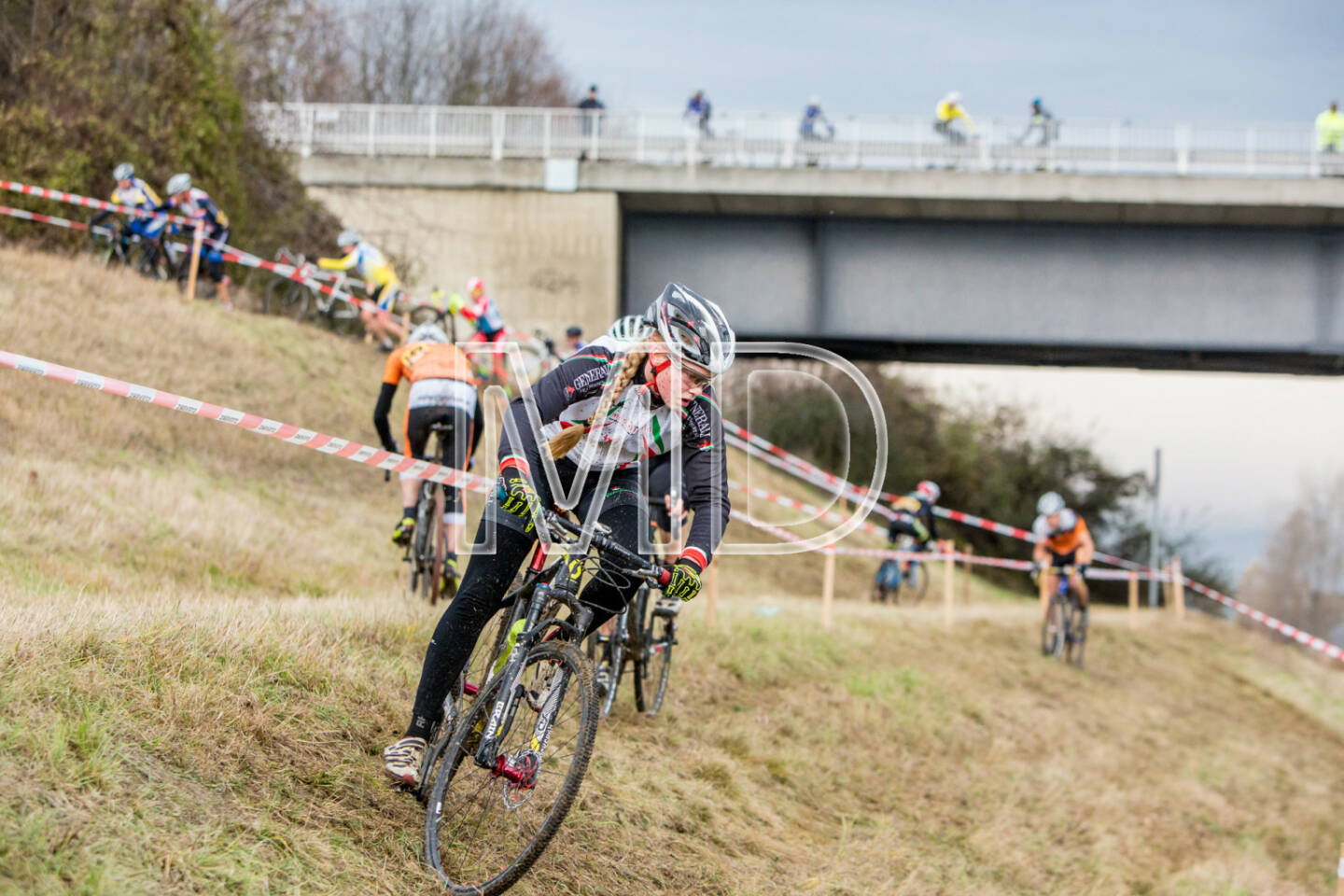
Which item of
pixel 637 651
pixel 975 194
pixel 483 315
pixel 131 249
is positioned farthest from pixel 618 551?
pixel 975 194

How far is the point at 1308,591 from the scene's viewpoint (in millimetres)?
61125

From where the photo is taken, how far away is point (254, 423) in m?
7.05

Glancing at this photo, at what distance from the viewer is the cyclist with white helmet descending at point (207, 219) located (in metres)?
19.0

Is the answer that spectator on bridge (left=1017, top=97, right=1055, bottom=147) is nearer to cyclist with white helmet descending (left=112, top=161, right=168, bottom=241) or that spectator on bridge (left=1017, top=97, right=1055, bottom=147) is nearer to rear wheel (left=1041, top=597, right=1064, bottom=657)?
rear wheel (left=1041, top=597, right=1064, bottom=657)

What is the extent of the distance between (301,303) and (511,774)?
19.0 meters

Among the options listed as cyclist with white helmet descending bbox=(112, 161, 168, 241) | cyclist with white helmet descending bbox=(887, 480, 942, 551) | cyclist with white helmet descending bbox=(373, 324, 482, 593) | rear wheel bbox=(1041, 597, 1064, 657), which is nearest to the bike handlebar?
cyclist with white helmet descending bbox=(373, 324, 482, 593)

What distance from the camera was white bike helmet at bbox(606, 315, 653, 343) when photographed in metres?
4.96

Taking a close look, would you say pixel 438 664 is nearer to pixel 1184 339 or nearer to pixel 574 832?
pixel 574 832

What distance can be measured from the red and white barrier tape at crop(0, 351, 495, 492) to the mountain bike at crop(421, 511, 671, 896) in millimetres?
2522

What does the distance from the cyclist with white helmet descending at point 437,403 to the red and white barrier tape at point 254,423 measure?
0.37 m

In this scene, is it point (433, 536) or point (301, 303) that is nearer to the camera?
point (433, 536)

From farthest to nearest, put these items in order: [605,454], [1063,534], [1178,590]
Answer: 1. [1178,590]
2. [1063,534]
3. [605,454]

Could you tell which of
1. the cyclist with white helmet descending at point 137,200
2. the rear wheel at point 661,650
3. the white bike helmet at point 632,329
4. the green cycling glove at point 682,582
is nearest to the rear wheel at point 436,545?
the rear wheel at point 661,650

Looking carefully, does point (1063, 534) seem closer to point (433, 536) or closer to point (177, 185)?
point (433, 536)
